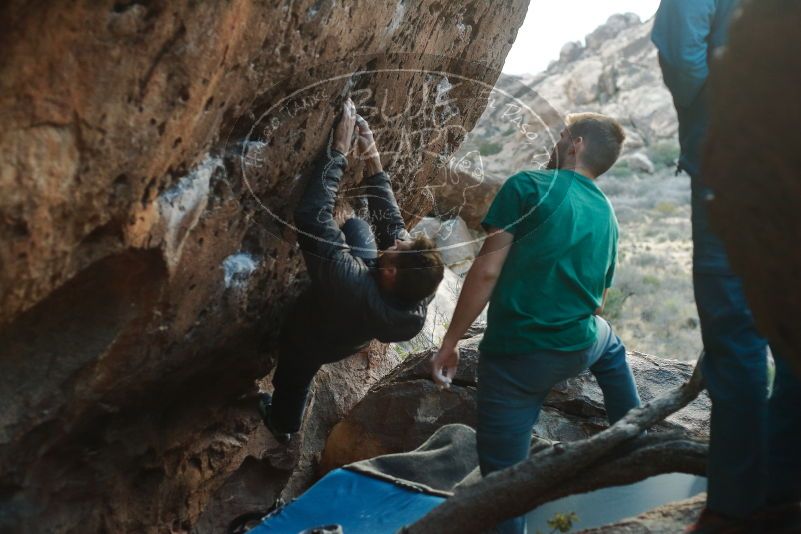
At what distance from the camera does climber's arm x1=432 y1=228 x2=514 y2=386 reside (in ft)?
12.2

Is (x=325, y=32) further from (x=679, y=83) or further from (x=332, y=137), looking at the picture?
(x=679, y=83)

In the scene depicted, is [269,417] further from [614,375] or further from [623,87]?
[623,87]

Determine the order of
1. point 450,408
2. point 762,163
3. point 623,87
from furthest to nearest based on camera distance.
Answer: point 623,87
point 450,408
point 762,163

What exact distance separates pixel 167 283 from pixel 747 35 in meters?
2.36

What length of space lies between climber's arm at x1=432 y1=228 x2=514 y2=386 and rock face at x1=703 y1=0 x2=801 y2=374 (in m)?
1.28

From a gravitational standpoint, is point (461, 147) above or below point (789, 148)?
below

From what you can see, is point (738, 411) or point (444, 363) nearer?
point (738, 411)

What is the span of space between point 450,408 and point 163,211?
3274 millimetres

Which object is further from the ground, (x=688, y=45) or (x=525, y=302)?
(x=688, y=45)

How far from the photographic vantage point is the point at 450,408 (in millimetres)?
6285

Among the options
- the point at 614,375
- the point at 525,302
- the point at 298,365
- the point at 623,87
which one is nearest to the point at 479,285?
the point at 525,302

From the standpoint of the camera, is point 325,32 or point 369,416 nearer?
point 325,32

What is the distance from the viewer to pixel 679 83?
329 centimetres

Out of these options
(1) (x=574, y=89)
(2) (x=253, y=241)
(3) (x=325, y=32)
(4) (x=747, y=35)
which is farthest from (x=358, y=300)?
(1) (x=574, y=89)
